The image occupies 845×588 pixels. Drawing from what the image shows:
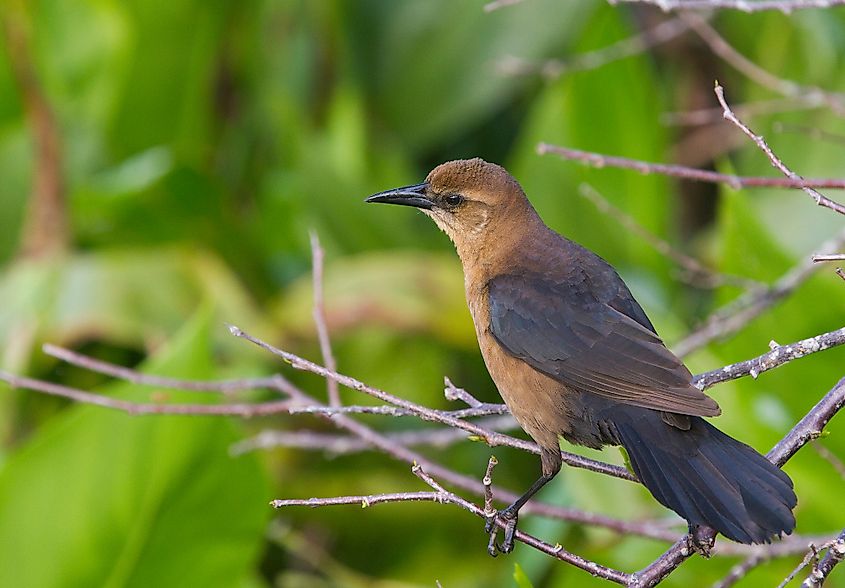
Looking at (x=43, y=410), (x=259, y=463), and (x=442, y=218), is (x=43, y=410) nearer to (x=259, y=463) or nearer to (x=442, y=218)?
(x=259, y=463)

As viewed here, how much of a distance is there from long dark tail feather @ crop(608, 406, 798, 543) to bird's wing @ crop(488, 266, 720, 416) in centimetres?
7

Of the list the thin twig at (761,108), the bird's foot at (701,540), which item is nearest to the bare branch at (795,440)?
the bird's foot at (701,540)

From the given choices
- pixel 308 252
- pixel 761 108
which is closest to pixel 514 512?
pixel 761 108

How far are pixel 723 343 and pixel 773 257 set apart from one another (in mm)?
318

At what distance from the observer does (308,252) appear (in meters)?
5.51

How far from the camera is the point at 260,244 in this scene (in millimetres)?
5652

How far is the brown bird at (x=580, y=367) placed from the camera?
2.36 meters

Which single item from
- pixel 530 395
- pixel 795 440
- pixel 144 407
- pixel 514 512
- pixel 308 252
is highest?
pixel 795 440

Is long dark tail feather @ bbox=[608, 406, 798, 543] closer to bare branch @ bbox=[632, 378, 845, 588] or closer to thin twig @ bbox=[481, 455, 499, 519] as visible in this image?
bare branch @ bbox=[632, 378, 845, 588]

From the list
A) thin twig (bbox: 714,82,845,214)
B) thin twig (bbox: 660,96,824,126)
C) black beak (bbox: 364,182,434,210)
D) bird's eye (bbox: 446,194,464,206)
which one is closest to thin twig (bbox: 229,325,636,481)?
thin twig (bbox: 714,82,845,214)

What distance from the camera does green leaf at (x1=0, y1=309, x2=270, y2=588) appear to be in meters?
3.50

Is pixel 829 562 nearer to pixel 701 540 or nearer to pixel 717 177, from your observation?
pixel 701 540

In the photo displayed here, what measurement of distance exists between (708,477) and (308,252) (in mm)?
3304

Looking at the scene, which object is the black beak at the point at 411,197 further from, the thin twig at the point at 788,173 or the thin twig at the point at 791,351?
the thin twig at the point at 791,351
